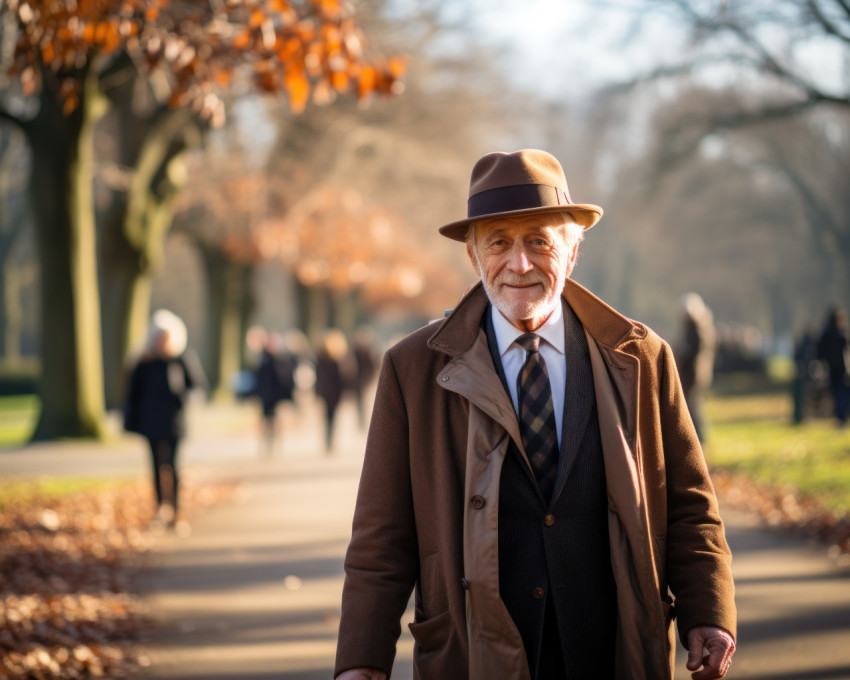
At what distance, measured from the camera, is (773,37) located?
1831 cm

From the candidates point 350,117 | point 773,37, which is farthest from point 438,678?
point 350,117

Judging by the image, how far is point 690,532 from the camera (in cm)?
302

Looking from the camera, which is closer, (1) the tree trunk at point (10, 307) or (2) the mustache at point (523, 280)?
(2) the mustache at point (523, 280)

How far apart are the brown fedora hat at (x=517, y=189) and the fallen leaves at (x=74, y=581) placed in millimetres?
3896

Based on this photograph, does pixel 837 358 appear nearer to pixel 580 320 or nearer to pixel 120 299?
pixel 120 299

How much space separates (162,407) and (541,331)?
8034 millimetres

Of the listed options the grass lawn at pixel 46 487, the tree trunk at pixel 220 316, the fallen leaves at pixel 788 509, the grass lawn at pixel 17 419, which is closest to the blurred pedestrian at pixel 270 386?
the grass lawn at pixel 17 419

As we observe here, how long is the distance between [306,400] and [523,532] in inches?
1281

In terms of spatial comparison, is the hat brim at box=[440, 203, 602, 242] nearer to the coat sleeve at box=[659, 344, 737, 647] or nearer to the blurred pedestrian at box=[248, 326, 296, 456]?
the coat sleeve at box=[659, 344, 737, 647]

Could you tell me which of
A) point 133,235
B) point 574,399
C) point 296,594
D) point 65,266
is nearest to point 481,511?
point 574,399

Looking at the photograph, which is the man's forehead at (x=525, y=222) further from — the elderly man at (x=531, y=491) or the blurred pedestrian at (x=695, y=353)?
the blurred pedestrian at (x=695, y=353)

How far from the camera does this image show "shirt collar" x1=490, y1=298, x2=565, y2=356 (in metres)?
3.08

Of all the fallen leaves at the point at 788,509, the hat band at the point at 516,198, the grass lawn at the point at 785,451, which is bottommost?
the fallen leaves at the point at 788,509

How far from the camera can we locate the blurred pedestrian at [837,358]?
17.5m
